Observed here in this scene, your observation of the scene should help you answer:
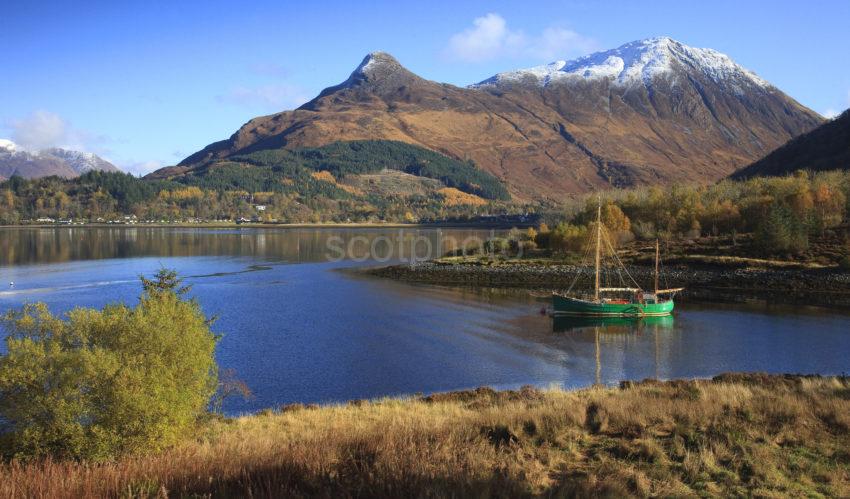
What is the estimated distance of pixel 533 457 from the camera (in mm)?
11820

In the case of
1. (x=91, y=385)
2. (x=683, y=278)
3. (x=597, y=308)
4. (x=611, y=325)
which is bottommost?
(x=611, y=325)

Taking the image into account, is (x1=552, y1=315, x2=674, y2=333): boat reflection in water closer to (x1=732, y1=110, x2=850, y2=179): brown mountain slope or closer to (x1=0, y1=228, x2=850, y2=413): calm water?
(x1=0, y1=228, x2=850, y2=413): calm water

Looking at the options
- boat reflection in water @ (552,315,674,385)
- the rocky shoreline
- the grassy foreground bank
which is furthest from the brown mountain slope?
the grassy foreground bank

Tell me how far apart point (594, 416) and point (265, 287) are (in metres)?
56.7

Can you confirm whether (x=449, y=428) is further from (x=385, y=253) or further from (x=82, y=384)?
(x=385, y=253)

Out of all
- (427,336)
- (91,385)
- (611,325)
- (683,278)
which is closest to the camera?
(91,385)

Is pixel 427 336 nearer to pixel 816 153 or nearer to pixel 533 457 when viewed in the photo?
pixel 533 457

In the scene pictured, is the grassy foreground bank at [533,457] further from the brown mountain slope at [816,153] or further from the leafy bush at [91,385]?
the brown mountain slope at [816,153]

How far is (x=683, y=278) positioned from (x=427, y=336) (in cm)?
3943

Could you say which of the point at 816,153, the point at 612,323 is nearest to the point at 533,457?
the point at 612,323

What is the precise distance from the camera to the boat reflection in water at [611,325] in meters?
46.2

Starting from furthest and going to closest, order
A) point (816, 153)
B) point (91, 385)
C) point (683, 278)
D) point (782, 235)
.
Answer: point (816, 153) < point (782, 235) < point (683, 278) < point (91, 385)

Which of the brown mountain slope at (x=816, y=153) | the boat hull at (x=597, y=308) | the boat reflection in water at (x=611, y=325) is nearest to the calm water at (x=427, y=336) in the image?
the boat reflection in water at (x=611, y=325)

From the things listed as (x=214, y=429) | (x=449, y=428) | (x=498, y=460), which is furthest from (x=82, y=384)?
(x=498, y=460)
